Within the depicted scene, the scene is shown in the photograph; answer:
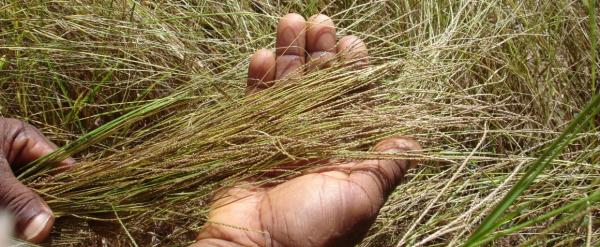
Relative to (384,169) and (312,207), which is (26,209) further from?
(384,169)

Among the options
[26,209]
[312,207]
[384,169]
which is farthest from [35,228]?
[384,169]

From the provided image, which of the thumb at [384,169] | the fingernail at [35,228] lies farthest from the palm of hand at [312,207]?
the fingernail at [35,228]

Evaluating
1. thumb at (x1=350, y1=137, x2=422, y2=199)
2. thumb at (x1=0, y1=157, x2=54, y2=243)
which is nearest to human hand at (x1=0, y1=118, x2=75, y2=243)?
thumb at (x1=0, y1=157, x2=54, y2=243)

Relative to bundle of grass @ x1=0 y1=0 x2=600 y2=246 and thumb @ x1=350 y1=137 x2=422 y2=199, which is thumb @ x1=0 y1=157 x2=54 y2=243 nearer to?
bundle of grass @ x1=0 y1=0 x2=600 y2=246

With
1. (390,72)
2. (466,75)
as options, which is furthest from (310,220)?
(466,75)

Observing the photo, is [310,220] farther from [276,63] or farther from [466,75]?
[466,75]

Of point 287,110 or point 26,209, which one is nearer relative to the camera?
point 26,209

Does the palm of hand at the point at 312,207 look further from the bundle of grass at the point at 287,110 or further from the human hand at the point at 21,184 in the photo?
the human hand at the point at 21,184

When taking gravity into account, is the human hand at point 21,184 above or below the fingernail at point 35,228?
above
